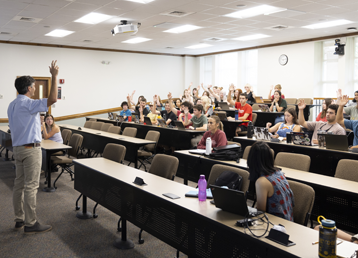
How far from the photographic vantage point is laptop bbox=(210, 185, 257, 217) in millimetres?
2068

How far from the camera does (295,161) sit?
11.6ft

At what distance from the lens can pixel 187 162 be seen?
14.2ft

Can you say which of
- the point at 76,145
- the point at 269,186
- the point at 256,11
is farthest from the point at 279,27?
the point at 269,186

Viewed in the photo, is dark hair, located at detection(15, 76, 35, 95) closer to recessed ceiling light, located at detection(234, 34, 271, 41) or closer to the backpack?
the backpack

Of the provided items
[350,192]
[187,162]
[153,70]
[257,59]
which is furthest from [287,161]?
[153,70]

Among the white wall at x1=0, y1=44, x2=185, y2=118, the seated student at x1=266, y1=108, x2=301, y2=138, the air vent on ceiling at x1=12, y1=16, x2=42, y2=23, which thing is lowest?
the seated student at x1=266, y1=108, x2=301, y2=138

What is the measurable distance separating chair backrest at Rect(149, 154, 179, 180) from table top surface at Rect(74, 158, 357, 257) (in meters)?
0.23

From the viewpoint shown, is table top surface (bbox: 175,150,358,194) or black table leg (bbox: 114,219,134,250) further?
black table leg (bbox: 114,219,134,250)

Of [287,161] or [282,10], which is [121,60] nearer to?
[282,10]

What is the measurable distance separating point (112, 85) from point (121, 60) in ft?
3.76

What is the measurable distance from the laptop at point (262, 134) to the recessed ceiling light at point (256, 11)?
320 cm

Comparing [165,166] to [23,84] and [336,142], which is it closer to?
[23,84]

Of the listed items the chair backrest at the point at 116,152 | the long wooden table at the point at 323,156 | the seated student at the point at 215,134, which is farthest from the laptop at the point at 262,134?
the chair backrest at the point at 116,152

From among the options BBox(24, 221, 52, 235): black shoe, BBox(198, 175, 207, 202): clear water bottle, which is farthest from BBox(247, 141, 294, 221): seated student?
BBox(24, 221, 52, 235): black shoe
